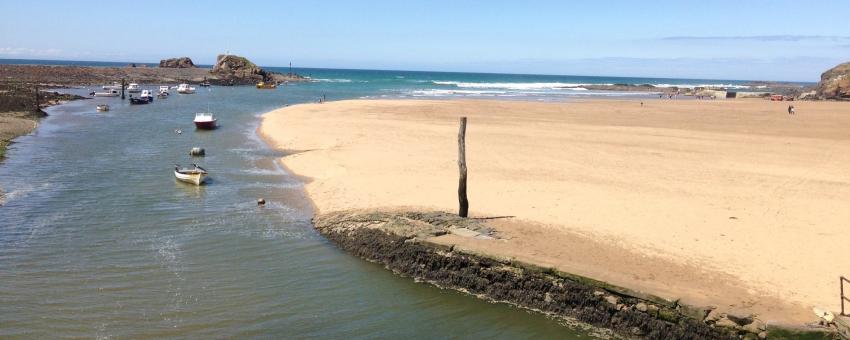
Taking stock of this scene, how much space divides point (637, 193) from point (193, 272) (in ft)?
47.8

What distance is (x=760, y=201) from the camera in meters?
20.1

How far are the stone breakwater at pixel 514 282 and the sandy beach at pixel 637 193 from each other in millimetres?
380

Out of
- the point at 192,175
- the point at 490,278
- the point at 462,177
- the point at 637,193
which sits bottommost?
the point at 490,278

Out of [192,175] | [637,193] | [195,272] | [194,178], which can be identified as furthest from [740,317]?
[192,175]

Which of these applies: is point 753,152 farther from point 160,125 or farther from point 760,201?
point 160,125

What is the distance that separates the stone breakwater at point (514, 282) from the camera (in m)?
11.4

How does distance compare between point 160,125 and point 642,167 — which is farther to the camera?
point 160,125

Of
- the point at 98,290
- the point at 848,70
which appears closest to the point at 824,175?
the point at 98,290

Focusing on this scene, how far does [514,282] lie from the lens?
44.3ft

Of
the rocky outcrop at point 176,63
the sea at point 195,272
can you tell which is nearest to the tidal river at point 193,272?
the sea at point 195,272

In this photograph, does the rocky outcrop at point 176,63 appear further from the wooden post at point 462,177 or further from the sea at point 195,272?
the wooden post at point 462,177

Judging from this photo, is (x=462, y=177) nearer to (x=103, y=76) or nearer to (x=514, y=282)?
(x=514, y=282)

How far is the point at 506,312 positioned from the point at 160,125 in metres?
39.4

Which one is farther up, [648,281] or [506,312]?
[648,281]
